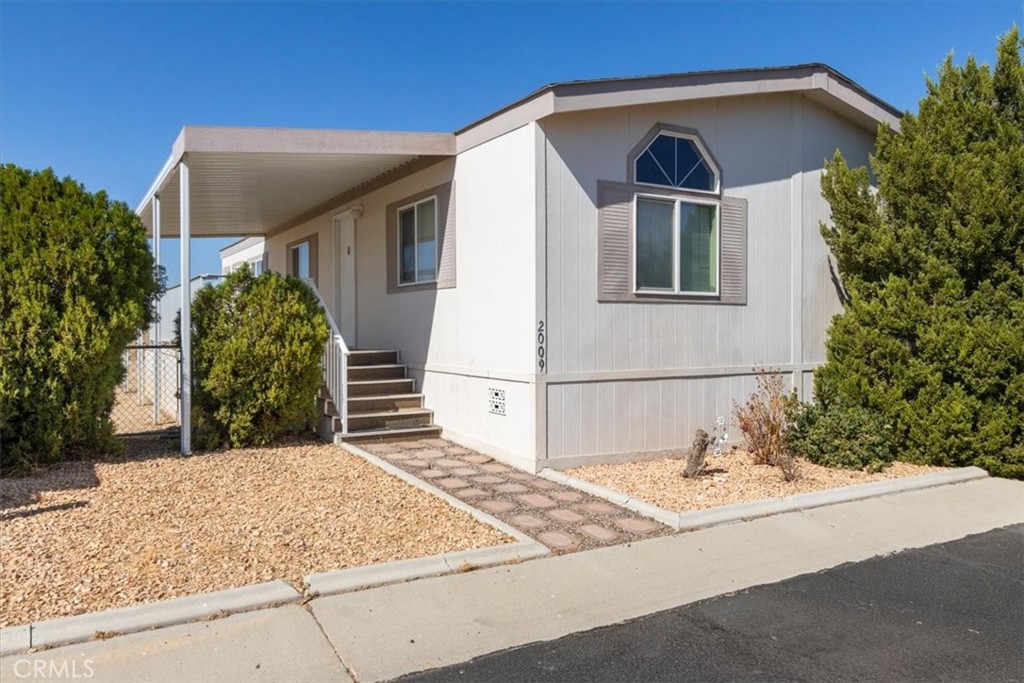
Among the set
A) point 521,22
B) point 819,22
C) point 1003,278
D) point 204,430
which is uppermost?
point 521,22

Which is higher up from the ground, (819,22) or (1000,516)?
(819,22)

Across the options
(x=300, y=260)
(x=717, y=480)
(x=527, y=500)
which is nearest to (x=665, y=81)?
(x=717, y=480)

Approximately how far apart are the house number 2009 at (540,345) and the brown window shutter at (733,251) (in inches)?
93.7

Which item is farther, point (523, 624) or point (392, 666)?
point (523, 624)

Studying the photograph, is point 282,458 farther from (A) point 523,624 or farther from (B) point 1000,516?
(B) point 1000,516

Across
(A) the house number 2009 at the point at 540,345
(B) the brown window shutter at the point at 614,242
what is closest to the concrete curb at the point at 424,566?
(A) the house number 2009 at the point at 540,345

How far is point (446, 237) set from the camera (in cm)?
831

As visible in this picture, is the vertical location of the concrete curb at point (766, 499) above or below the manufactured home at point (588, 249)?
below

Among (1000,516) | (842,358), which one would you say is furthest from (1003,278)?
(1000,516)

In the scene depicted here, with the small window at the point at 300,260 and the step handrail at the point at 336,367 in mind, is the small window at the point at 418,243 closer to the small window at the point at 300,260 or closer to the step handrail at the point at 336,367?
the step handrail at the point at 336,367

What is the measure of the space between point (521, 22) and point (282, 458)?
27.5 feet

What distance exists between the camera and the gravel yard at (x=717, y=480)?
18.9 ft

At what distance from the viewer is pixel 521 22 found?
11.7m

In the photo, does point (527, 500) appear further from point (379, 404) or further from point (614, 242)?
point (379, 404)
